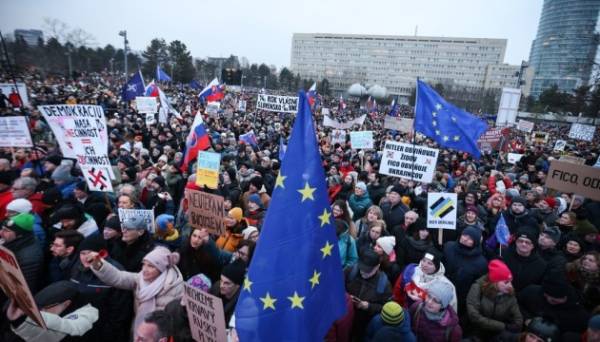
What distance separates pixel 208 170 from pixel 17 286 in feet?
12.3

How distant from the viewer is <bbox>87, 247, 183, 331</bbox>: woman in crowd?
2.89 m

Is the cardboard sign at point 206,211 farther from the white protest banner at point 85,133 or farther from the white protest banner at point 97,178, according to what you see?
the white protest banner at point 85,133

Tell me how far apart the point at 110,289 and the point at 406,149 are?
5222 millimetres

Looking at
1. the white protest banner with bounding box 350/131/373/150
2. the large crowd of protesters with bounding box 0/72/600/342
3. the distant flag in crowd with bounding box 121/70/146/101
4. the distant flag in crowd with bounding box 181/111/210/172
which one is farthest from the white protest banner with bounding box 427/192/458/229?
the distant flag in crowd with bounding box 121/70/146/101

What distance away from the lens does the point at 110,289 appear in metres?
3.04

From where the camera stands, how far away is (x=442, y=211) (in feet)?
16.0

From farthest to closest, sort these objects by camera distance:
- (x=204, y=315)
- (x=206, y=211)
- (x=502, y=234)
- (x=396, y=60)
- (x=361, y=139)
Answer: (x=396, y=60), (x=361, y=139), (x=502, y=234), (x=206, y=211), (x=204, y=315)

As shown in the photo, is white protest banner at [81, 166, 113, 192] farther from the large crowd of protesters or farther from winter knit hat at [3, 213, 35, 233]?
winter knit hat at [3, 213, 35, 233]

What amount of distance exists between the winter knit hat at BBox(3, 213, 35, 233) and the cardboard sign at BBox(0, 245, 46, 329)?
1.27 metres

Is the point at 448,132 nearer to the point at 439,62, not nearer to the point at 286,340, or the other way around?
the point at 286,340

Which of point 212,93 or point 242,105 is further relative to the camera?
point 242,105

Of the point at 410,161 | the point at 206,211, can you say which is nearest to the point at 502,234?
the point at 410,161

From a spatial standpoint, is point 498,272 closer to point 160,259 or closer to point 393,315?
point 393,315

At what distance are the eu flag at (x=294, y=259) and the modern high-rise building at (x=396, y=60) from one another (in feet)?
401
